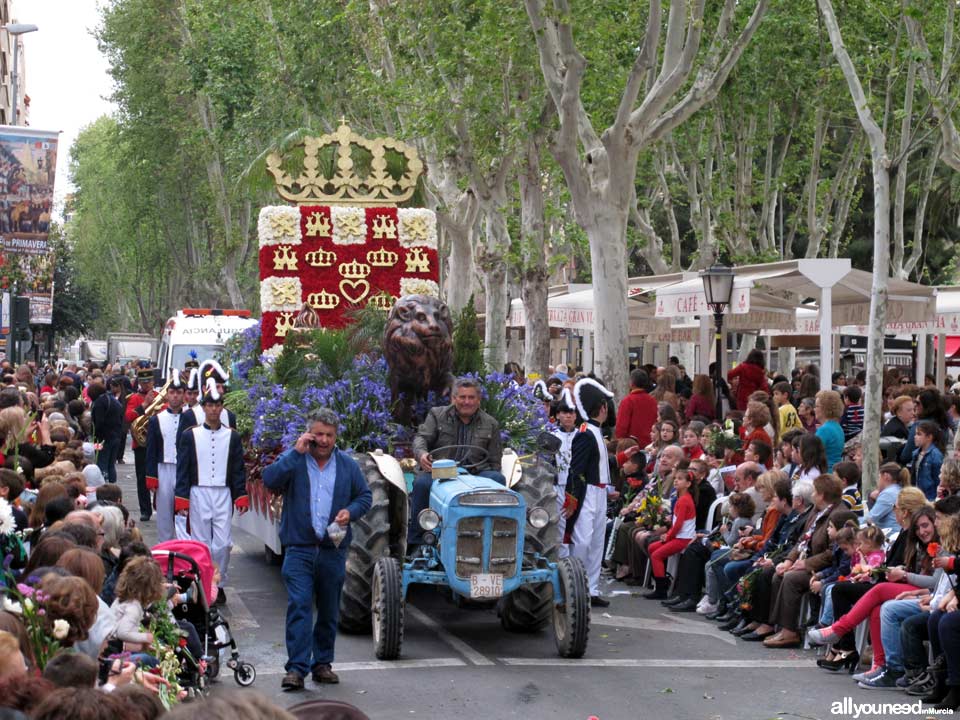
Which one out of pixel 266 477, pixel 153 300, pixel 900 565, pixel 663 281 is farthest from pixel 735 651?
pixel 153 300

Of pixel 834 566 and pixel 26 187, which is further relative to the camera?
pixel 26 187

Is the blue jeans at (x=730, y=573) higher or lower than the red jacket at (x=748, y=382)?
lower

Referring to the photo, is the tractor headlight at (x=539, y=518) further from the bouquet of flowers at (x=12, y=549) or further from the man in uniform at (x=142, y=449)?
the man in uniform at (x=142, y=449)

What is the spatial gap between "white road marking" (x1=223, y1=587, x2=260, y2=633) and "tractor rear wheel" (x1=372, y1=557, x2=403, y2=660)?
1752 millimetres

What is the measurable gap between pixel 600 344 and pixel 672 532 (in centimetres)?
756

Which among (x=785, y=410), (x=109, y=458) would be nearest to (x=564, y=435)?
(x=785, y=410)

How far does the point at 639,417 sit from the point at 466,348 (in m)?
3.72

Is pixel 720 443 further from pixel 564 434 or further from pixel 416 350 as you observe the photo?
pixel 416 350

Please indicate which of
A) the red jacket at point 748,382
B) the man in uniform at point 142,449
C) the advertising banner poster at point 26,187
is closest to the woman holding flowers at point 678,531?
the red jacket at point 748,382

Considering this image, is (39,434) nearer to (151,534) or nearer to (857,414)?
(151,534)

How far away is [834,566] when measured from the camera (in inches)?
441

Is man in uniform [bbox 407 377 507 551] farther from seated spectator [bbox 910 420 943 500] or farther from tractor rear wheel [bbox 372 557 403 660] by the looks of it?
seated spectator [bbox 910 420 943 500]

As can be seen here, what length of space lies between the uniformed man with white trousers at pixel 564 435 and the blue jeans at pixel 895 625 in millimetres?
3748

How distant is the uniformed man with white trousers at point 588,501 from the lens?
1331cm
